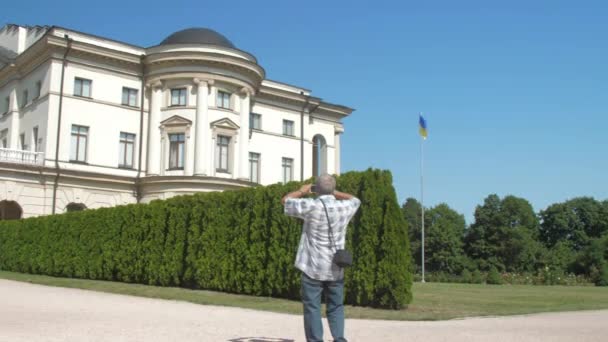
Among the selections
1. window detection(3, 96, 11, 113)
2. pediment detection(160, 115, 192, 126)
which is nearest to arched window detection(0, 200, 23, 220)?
window detection(3, 96, 11, 113)

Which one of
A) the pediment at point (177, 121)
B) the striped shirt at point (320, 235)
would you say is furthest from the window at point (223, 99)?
the striped shirt at point (320, 235)

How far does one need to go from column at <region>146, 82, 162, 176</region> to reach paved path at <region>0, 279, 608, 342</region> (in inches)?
1009

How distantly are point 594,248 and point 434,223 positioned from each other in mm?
38123

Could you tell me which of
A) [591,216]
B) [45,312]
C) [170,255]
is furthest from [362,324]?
[591,216]

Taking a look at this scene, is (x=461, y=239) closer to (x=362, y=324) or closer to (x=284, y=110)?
(x=284, y=110)

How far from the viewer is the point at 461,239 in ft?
273

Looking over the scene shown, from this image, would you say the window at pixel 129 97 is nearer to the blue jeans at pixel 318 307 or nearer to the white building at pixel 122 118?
the white building at pixel 122 118

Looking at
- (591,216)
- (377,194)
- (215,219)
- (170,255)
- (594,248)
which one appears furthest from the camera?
(591,216)

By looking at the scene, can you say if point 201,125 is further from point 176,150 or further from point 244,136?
point 244,136

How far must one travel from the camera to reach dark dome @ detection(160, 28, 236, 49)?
1612 inches

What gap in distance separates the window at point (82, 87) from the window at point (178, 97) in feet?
17.4

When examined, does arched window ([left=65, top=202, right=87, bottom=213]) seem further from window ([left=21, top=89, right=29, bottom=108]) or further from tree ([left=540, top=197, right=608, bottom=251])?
tree ([left=540, top=197, right=608, bottom=251])

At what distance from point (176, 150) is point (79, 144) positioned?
607cm

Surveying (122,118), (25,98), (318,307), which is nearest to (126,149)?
(122,118)
